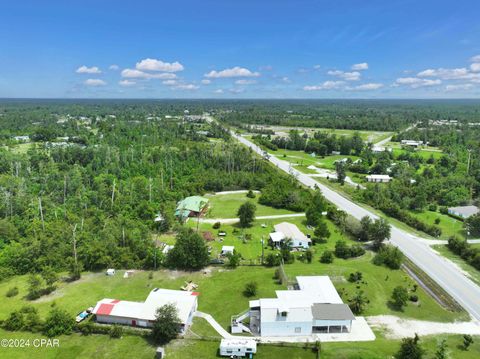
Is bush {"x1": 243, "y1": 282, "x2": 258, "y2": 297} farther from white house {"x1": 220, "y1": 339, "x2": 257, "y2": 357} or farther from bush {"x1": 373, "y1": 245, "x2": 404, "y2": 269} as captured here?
bush {"x1": 373, "y1": 245, "x2": 404, "y2": 269}

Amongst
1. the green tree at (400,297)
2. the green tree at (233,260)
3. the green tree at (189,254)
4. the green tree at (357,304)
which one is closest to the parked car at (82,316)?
the green tree at (189,254)

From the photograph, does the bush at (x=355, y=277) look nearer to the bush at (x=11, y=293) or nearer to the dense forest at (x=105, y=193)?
the dense forest at (x=105, y=193)

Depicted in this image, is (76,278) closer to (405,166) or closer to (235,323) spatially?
(235,323)

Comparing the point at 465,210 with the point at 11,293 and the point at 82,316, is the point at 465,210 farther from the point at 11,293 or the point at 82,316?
the point at 11,293

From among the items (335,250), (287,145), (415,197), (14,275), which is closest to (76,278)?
(14,275)

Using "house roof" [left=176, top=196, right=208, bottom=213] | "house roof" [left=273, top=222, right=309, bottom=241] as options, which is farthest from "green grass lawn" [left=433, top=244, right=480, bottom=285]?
"house roof" [left=176, top=196, right=208, bottom=213]
